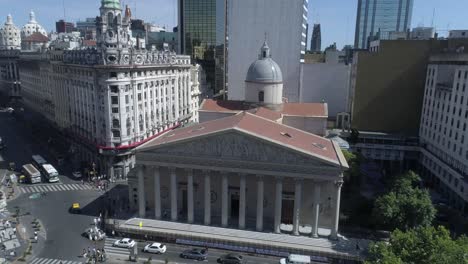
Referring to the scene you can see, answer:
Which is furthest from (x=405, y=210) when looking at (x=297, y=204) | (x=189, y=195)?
(x=189, y=195)

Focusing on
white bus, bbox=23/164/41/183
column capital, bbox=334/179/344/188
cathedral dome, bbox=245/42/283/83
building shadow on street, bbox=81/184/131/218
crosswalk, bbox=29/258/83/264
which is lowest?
crosswalk, bbox=29/258/83/264

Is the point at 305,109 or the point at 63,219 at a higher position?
the point at 305,109

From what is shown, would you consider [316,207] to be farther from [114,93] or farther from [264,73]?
[114,93]

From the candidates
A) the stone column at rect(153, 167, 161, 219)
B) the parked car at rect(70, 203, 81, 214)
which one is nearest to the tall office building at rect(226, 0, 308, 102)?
the stone column at rect(153, 167, 161, 219)

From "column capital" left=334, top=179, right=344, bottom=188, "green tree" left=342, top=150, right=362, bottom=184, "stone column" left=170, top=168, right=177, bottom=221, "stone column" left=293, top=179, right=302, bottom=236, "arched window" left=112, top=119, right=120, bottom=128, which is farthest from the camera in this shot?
"arched window" left=112, top=119, right=120, bottom=128

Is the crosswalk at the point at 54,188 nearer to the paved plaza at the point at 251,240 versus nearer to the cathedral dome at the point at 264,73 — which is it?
the paved plaza at the point at 251,240

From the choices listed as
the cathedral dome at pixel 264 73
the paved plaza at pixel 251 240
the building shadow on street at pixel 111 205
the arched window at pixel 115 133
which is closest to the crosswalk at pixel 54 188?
the building shadow on street at pixel 111 205

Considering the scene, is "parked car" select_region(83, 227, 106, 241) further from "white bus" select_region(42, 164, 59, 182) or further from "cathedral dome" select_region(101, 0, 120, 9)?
"cathedral dome" select_region(101, 0, 120, 9)
